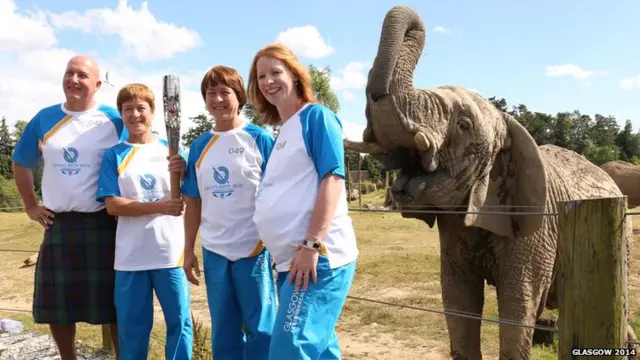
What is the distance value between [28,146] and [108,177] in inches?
28.0

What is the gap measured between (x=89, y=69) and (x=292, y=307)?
209 cm

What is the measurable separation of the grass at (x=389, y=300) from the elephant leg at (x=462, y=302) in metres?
1.93

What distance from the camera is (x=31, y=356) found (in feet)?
14.5

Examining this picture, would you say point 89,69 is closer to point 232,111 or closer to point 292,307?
point 232,111

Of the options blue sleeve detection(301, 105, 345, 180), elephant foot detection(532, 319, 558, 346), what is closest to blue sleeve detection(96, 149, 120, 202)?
blue sleeve detection(301, 105, 345, 180)

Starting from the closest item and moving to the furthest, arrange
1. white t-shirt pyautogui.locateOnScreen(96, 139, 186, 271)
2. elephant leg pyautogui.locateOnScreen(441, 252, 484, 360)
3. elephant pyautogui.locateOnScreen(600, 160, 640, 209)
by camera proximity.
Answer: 1. white t-shirt pyautogui.locateOnScreen(96, 139, 186, 271)
2. elephant leg pyautogui.locateOnScreen(441, 252, 484, 360)
3. elephant pyautogui.locateOnScreen(600, 160, 640, 209)

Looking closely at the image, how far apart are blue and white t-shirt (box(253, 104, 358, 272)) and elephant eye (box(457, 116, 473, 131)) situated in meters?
1.11

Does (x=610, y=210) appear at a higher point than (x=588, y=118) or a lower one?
lower

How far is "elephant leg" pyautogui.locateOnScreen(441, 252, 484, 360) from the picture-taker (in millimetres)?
3510

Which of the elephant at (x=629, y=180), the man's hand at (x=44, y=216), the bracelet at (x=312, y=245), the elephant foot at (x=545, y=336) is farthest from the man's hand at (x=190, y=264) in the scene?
the elephant at (x=629, y=180)

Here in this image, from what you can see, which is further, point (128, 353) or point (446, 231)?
point (446, 231)

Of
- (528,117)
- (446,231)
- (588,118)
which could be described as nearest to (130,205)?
(446,231)

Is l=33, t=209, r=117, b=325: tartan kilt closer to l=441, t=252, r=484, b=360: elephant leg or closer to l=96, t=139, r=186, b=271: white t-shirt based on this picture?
l=96, t=139, r=186, b=271: white t-shirt

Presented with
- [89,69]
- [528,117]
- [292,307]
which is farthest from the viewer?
[528,117]
